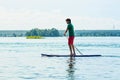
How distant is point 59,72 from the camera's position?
56.3 feet

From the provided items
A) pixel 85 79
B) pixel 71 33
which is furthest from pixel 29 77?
pixel 71 33

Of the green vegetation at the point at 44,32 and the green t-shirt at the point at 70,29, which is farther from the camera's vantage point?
the green vegetation at the point at 44,32

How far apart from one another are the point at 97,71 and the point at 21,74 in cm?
272

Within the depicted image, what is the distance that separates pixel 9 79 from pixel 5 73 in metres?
1.74

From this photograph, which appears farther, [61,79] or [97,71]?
[97,71]

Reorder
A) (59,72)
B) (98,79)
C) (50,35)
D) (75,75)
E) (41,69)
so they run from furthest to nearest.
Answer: (50,35) < (41,69) < (59,72) < (75,75) < (98,79)

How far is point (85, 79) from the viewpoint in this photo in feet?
49.2

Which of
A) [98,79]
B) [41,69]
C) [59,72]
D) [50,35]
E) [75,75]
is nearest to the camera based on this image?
[98,79]

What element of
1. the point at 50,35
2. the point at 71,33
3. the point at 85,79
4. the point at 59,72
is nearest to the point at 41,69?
the point at 59,72

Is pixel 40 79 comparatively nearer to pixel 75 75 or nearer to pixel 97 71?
pixel 75 75

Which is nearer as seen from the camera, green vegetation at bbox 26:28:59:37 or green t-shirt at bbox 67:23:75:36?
green t-shirt at bbox 67:23:75:36

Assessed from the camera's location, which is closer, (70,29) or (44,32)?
(70,29)

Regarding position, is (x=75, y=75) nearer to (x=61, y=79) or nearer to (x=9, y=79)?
(x=61, y=79)

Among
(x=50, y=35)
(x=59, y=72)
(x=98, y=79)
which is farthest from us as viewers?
(x=50, y=35)
